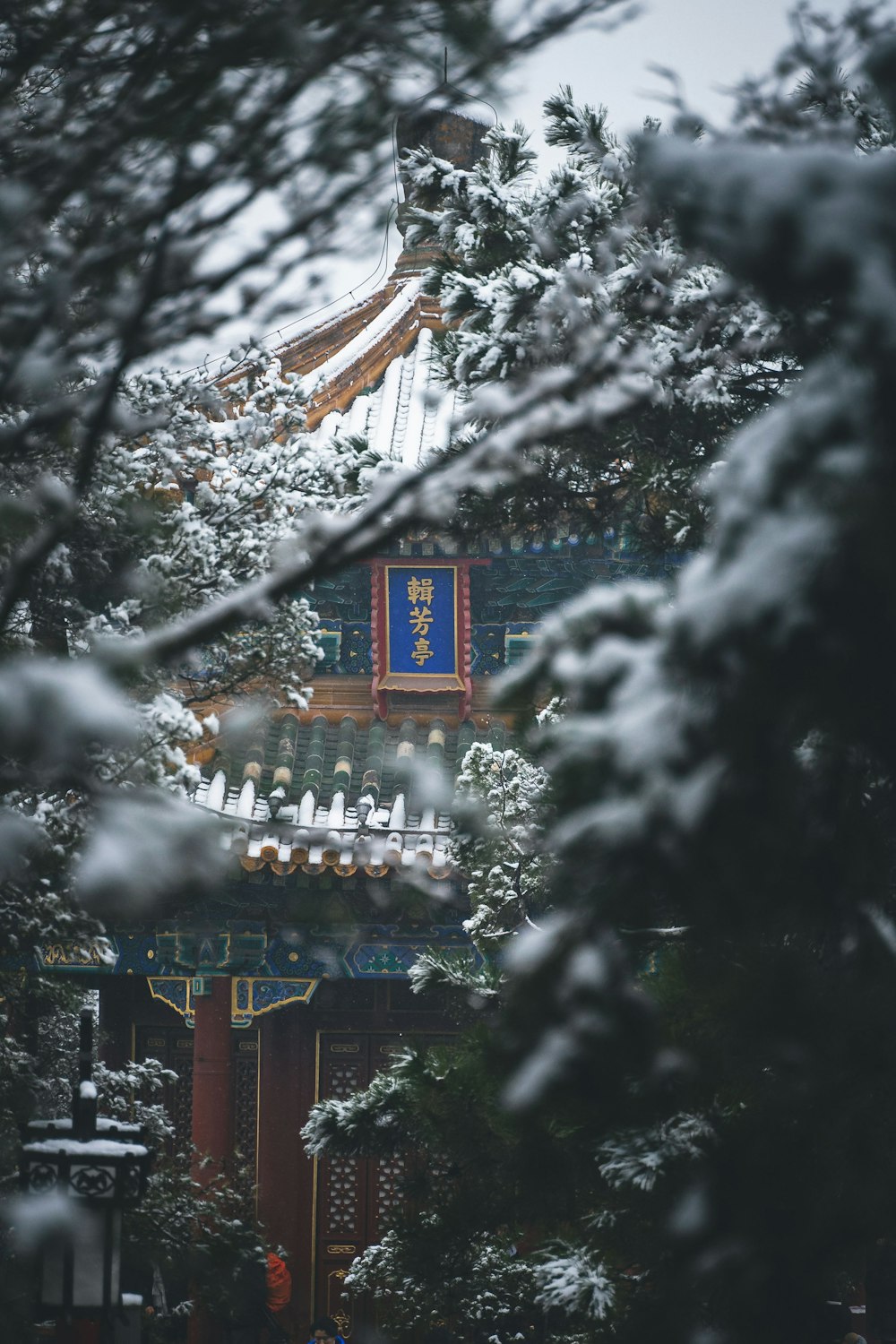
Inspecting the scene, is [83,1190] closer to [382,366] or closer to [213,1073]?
[213,1073]

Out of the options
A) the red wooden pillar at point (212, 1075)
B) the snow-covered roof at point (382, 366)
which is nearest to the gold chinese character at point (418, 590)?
the snow-covered roof at point (382, 366)

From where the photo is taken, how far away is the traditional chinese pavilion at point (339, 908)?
7.80 metres

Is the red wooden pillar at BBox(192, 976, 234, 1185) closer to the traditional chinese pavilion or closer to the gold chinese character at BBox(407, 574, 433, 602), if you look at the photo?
the traditional chinese pavilion

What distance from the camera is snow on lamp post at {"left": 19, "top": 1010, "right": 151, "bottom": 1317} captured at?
3.44 m

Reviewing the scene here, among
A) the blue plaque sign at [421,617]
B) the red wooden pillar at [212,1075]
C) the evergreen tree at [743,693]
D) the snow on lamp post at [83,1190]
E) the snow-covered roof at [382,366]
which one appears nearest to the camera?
the evergreen tree at [743,693]

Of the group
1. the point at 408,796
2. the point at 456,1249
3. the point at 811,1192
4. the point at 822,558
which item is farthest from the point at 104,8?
the point at 408,796

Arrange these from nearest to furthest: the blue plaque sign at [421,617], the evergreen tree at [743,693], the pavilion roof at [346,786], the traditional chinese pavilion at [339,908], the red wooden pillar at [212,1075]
→ the evergreen tree at [743,693] → the pavilion roof at [346,786] → the traditional chinese pavilion at [339,908] → the red wooden pillar at [212,1075] → the blue plaque sign at [421,617]

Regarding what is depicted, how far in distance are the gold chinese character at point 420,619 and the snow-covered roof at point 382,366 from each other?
3.43ft

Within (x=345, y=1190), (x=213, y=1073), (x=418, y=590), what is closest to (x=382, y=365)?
(x=418, y=590)

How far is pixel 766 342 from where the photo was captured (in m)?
3.89

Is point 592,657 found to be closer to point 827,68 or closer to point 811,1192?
point 811,1192

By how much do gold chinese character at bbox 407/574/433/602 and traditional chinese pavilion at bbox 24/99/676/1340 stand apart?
0.4 inches

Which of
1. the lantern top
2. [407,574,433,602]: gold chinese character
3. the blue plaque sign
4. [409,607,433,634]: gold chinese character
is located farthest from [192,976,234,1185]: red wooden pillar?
the lantern top

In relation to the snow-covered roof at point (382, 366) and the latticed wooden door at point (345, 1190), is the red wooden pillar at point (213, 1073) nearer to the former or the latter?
the latticed wooden door at point (345, 1190)
